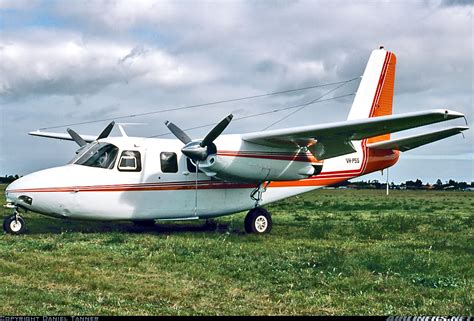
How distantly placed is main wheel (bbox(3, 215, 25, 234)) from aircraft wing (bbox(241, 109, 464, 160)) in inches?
250

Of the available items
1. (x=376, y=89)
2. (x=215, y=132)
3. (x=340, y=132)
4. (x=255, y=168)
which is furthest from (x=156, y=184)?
(x=376, y=89)

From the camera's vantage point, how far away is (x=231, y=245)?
1288 centimetres

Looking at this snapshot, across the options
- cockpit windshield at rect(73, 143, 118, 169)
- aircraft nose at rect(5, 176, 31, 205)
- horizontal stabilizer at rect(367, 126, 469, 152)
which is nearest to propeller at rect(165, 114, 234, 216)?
cockpit windshield at rect(73, 143, 118, 169)

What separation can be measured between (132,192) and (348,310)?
9.16m

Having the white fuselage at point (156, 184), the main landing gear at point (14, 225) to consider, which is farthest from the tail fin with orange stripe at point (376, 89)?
the main landing gear at point (14, 225)

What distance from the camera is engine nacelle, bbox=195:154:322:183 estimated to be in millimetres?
14727

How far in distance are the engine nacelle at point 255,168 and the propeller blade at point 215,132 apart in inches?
15.9

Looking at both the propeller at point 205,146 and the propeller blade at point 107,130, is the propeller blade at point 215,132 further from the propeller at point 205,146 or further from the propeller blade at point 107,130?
the propeller blade at point 107,130

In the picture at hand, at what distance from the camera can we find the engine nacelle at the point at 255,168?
14727mm

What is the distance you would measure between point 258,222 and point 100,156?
4.97 m

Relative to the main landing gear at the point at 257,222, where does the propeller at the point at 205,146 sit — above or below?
above

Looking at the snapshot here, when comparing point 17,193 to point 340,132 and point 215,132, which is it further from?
Result: point 340,132

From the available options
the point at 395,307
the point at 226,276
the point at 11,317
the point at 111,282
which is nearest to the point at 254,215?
the point at 226,276

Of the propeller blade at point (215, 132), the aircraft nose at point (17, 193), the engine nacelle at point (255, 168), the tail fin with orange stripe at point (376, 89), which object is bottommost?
the aircraft nose at point (17, 193)
